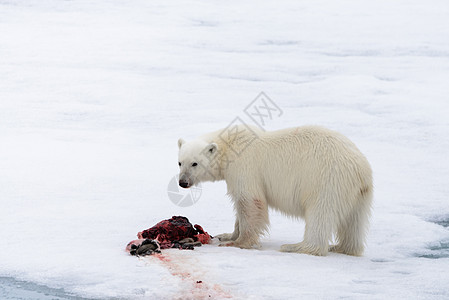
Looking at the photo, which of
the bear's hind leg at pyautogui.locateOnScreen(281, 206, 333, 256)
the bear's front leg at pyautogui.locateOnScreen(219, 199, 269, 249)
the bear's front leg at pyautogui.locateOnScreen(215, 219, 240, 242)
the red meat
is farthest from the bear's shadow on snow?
the red meat

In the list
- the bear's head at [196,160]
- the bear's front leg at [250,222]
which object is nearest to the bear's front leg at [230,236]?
the bear's front leg at [250,222]

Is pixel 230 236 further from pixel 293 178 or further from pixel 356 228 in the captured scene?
pixel 356 228

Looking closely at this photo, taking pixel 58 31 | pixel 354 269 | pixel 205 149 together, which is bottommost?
pixel 354 269

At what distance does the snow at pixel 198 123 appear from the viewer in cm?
420

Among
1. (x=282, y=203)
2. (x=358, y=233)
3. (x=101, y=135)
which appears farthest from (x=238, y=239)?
(x=101, y=135)

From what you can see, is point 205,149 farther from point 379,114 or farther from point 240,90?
point 240,90

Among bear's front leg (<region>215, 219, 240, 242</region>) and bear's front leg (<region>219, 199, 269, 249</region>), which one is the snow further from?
bear's front leg (<region>215, 219, 240, 242</region>)

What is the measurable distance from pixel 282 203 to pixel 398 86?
267 inches

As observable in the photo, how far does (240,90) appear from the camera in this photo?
36.5ft

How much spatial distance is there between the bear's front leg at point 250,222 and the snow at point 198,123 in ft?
0.43

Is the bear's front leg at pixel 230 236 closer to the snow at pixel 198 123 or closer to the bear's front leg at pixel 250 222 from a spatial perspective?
the bear's front leg at pixel 250 222

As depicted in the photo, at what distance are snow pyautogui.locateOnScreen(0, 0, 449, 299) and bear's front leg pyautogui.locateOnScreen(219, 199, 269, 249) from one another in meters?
0.13

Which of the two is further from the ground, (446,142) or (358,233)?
(446,142)

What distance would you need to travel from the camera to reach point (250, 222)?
498 centimetres
